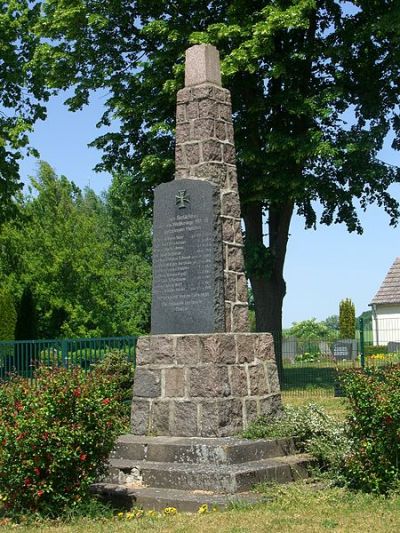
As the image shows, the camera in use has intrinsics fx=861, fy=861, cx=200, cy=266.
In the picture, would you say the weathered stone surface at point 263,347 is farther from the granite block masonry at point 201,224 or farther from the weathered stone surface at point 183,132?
the weathered stone surface at point 183,132

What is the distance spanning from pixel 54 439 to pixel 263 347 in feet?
10.7

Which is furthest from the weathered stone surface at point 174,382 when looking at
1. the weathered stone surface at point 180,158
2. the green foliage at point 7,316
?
the green foliage at point 7,316

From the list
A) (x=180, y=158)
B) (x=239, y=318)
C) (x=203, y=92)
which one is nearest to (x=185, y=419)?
(x=239, y=318)

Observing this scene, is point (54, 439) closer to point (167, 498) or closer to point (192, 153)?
point (167, 498)

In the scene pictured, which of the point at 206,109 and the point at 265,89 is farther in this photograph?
the point at 265,89

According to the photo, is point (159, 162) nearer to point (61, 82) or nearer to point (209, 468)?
point (61, 82)

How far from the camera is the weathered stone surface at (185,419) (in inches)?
388

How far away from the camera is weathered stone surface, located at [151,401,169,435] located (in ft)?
33.1

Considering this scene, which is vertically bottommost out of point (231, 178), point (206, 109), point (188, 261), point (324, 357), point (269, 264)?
point (324, 357)

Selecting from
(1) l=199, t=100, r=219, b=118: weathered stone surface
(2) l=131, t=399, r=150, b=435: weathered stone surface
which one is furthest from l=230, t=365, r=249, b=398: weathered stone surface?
(1) l=199, t=100, r=219, b=118: weathered stone surface

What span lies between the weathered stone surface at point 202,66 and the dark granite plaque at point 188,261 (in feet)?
4.52

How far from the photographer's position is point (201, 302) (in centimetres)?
1022

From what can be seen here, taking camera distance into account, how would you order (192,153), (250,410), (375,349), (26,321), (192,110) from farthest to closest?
1. (26,321)
2. (375,349)
3. (192,110)
4. (192,153)
5. (250,410)

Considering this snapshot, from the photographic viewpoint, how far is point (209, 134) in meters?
10.7
